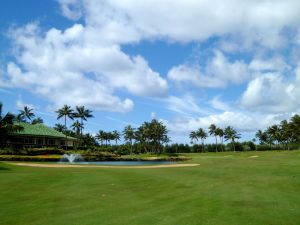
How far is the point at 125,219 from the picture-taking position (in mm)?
11633

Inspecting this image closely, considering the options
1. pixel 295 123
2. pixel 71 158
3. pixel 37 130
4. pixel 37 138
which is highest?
pixel 295 123

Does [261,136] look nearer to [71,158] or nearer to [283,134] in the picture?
[283,134]

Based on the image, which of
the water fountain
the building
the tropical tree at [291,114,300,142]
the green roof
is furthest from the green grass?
the tropical tree at [291,114,300,142]

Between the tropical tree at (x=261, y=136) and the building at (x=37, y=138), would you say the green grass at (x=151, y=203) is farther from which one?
the tropical tree at (x=261, y=136)

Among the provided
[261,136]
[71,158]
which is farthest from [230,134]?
[71,158]

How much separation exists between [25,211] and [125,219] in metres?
4.30

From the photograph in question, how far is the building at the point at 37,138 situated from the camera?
9530 centimetres

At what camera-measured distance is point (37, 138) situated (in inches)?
3989

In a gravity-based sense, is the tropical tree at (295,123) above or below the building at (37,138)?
above

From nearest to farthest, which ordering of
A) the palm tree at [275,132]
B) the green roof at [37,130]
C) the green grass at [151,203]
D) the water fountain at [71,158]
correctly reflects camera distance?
the green grass at [151,203], the water fountain at [71,158], the green roof at [37,130], the palm tree at [275,132]

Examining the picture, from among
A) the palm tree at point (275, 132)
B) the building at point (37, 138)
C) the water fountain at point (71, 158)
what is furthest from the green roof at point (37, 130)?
the palm tree at point (275, 132)

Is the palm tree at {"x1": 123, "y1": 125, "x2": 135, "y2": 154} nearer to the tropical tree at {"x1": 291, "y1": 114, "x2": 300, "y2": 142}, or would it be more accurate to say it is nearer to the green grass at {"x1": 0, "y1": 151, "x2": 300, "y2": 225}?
the tropical tree at {"x1": 291, "y1": 114, "x2": 300, "y2": 142}

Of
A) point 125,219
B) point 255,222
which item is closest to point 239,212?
point 255,222

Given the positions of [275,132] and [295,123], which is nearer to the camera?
[295,123]
